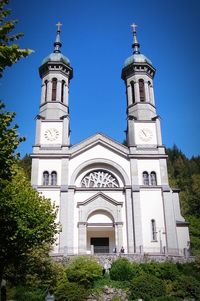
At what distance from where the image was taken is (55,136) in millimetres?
38156

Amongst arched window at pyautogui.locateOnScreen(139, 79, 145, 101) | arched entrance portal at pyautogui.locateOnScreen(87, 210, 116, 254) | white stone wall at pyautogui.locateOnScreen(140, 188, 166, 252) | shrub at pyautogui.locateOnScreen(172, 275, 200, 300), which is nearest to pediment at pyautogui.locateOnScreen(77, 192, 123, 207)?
arched entrance portal at pyautogui.locateOnScreen(87, 210, 116, 254)

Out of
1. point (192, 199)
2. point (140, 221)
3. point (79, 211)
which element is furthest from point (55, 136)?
point (192, 199)

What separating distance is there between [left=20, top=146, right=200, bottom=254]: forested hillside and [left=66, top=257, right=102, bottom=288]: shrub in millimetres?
24501

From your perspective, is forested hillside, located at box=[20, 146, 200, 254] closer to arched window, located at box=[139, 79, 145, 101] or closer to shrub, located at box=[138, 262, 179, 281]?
arched window, located at box=[139, 79, 145, 101]

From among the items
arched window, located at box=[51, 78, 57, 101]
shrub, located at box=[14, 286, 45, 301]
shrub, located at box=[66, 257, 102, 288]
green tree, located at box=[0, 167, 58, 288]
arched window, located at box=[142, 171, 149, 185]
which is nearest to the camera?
green tree, located at box=[0, 167, 58, 288]

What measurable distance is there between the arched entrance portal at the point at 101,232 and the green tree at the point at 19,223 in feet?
42.3

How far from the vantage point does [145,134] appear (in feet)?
127

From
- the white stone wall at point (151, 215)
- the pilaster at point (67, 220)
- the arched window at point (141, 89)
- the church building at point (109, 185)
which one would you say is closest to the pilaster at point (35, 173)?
the church building at point (109, 185)

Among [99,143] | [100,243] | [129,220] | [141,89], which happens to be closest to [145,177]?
[129,220]

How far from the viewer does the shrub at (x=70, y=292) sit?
69.6 ft

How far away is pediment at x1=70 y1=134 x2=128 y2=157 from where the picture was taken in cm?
3688

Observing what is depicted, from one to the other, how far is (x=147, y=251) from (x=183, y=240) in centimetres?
408

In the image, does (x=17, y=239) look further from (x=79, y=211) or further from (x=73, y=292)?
(x=79, y=211)

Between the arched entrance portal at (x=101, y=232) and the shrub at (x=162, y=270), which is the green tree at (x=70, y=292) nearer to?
the shrub at (x=162, y=270)
